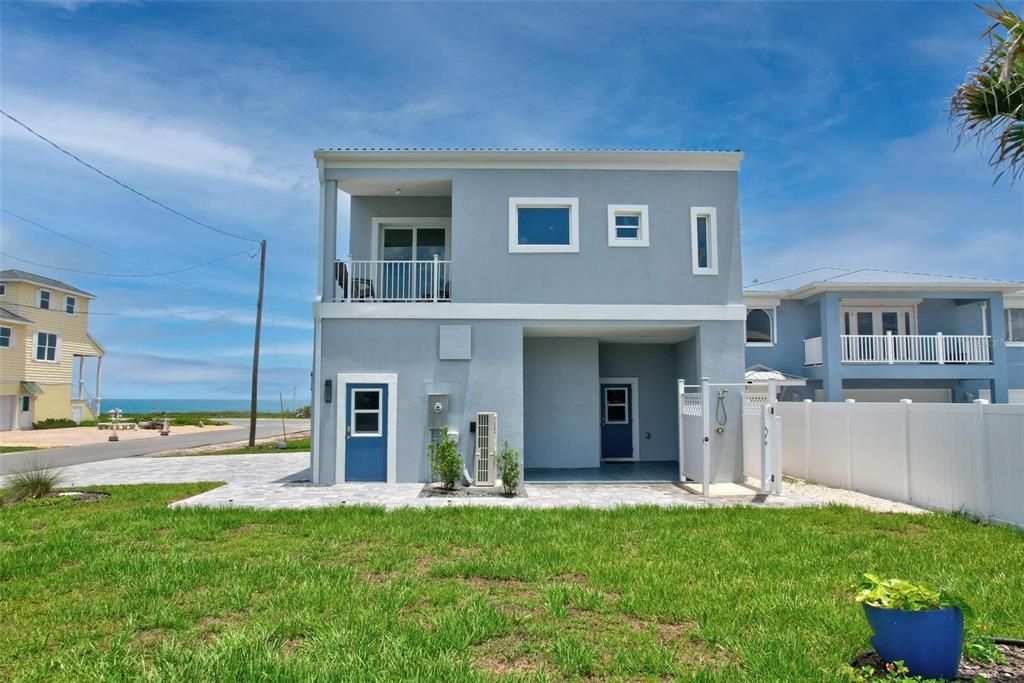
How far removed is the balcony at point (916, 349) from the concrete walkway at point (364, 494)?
1335 cm

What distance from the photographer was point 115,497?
11281 millimetres

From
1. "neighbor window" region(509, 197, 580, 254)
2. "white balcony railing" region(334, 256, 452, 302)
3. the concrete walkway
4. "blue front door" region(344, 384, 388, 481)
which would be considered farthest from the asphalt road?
"neighbor window" region(509, 197, 580, 254)

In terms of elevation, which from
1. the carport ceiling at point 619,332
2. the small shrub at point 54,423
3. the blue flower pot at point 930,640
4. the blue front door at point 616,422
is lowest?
the small shrub at point 54,423

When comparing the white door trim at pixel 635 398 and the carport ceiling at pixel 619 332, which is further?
the white door trim at pixel 635 398

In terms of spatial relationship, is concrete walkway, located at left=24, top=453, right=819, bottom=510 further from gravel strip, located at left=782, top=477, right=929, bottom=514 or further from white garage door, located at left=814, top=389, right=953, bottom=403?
white garage door, located at left=814, top=389, right=953, bottom=403

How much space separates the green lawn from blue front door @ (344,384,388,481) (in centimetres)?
311

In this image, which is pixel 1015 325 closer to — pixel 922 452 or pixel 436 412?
pixel 922 452

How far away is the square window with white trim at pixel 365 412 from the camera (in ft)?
41.3

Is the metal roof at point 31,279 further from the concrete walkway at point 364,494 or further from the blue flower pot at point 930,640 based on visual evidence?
the blue flower pot at point 930,640

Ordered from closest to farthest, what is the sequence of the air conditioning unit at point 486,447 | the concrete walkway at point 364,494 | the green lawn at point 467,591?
the green lawn at point 467,591 → the concrete walkway at point 364,494 → the air conditioning unit at point 486,447

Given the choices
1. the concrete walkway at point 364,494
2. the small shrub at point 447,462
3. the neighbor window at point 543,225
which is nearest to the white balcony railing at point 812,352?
the concrete walkway at point 364,494

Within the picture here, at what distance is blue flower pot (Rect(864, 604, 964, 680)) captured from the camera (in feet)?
12.2

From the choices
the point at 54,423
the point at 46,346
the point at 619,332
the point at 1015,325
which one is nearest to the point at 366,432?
the point at 619,332

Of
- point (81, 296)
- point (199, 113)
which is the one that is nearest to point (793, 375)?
point (199, 113)
